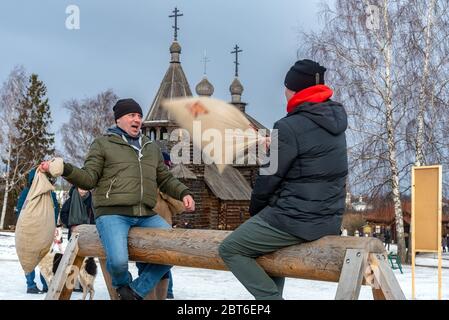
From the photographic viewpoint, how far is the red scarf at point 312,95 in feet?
12.7

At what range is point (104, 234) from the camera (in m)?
4.82

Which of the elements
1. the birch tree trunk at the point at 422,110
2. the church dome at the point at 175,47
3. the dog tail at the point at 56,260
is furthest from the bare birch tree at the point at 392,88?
the church dome at the point at 175,47

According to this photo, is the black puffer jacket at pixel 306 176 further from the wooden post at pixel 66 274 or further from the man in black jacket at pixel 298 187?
the wooden post at pixel 66 274

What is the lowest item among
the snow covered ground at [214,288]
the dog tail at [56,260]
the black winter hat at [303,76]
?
the snow covered ground at [214,288]

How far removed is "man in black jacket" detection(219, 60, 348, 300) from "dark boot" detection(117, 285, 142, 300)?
121cm

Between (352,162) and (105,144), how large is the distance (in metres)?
14.9

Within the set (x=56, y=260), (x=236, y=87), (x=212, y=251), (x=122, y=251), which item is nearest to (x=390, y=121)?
(x=56, y=260)

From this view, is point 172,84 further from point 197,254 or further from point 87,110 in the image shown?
point 197,254

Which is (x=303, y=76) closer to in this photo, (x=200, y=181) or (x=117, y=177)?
(x=117, y=177)

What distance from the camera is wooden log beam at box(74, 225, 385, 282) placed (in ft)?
12.2

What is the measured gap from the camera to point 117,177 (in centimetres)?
486

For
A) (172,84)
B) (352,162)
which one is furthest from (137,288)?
(172,84)

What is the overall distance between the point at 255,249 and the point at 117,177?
149 centimetres

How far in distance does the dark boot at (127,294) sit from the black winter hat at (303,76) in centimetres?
211
